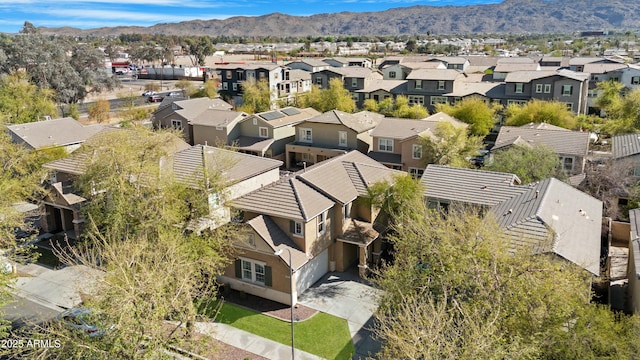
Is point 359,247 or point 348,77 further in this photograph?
point 348,77

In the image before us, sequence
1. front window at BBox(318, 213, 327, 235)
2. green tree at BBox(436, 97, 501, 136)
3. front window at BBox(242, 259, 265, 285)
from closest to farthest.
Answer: front window at BBox(242, 259, 265, 285) < front window at BBox(318, 213, 327, 235) < green tree at BBox(436, 97, 501, 136)

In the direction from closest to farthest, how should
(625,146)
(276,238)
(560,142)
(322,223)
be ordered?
(276,238), (322,223), (625,146), (560,142)

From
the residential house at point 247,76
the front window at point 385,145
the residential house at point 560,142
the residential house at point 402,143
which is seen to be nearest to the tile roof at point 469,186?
the residential house at point 560,142

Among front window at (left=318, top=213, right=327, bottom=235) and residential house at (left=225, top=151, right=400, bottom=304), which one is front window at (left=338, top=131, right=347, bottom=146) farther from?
front window at (left=318, top=213, right=327, bottom=235)

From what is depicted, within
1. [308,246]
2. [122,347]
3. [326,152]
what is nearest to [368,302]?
[308,246]

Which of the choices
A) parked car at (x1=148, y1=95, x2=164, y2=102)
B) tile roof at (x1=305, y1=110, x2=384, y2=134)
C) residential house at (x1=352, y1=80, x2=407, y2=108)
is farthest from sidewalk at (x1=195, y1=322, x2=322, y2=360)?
parked car at (x1=148, y1=95, x2=164, y2=102)

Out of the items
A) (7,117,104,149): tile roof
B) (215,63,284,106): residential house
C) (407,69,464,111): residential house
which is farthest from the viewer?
(215,63,284,106): residential house

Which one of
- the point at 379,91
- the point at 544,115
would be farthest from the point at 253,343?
the point at 379,91

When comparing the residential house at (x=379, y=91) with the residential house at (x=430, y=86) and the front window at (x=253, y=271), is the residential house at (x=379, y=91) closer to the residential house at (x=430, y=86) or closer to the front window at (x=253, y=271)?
the residential house at (x=430, y=86)

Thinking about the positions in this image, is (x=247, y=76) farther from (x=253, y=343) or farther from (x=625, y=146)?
(x=253, y=343)
